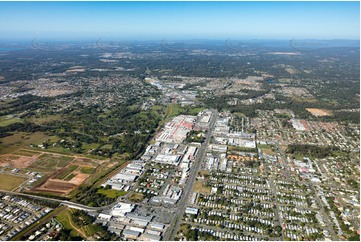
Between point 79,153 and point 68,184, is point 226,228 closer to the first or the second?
point 68,184

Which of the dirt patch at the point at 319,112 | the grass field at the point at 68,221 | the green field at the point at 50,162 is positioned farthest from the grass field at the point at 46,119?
the dirt patch at the point at 319,112

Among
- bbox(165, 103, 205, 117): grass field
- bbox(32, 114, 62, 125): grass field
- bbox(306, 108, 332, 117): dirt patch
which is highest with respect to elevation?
bbox(32, 114, 62, 125): grass field

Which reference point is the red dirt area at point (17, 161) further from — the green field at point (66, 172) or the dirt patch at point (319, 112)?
the dirt patch at point (319, 112)

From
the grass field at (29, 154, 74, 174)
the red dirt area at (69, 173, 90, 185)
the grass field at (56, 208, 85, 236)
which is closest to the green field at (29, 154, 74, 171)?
the grass field at (29, 154, 74, 174)

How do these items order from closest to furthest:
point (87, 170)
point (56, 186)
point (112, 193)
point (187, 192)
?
1. point (112, 193)
2. point (187, 192)
3. point (56, 186)
4. point (87, 170)

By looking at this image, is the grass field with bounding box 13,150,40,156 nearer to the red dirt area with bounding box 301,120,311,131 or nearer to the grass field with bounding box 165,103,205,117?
the grass field with bounding box 165,103,205,117

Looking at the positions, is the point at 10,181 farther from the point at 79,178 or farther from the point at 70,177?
the point at 79,178

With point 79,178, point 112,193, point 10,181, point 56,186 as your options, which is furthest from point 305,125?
point 10,181
